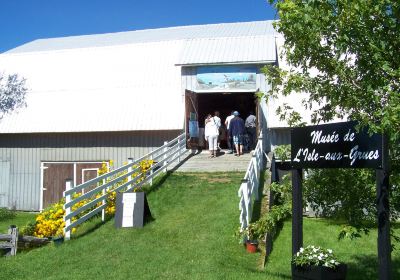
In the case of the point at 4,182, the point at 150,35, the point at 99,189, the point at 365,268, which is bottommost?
the point at 365,268

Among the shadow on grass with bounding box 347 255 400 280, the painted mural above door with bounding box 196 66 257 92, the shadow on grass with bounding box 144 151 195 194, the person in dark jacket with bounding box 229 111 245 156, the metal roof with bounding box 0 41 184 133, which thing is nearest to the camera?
the shadow on grass with bounding box 347 255 400 280

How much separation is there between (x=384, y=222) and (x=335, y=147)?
98 centimetres

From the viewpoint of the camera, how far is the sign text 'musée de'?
5324 mm

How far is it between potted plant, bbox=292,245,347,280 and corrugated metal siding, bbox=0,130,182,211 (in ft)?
42.8

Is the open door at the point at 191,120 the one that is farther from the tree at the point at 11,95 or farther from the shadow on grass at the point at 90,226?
the tree at the point at 11,95

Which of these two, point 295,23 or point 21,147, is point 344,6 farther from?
point 21,147

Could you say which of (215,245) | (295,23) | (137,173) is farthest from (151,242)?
(295,23)

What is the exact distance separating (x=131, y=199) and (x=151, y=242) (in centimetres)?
188

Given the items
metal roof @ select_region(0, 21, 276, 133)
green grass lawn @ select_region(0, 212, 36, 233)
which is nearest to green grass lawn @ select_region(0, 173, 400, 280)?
green grass lawn @ select_region(0, 212, 36, 233)

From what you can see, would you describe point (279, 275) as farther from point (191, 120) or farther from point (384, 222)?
point (191, 120)

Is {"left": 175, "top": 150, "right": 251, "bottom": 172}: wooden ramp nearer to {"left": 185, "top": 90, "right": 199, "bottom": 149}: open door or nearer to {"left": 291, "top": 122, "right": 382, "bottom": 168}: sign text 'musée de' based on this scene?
{"left": 185, "top": 90, "right": 199, "bottom": 149}: open door

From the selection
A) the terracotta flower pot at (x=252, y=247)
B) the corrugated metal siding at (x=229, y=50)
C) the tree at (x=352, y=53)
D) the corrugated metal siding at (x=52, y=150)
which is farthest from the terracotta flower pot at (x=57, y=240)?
the corrugated metal siding at (x=229, y=50)

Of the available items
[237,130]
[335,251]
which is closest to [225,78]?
[237,130]

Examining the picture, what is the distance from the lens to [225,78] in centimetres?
1873
